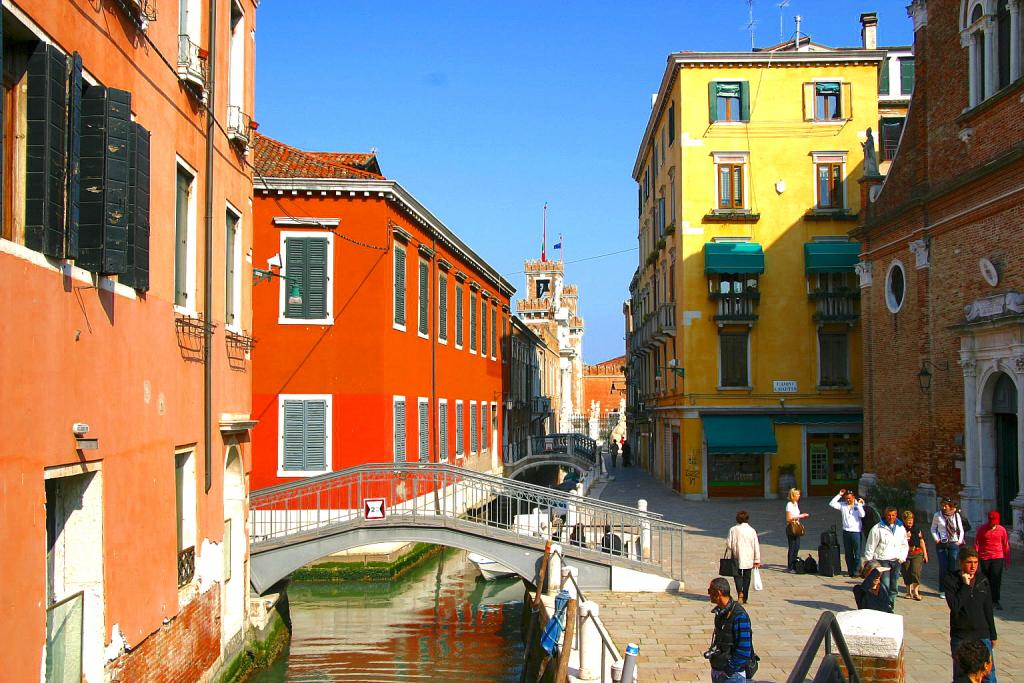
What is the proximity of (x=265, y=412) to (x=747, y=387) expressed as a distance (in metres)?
15.6

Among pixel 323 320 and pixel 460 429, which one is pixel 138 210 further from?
pixel 460 429

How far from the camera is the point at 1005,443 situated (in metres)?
19.6

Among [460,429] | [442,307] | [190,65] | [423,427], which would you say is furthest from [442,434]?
[190,65]

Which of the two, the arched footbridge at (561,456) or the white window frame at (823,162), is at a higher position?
the white window frame at (823,162)

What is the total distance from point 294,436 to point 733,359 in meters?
15.0

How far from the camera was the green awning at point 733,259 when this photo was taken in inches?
1210

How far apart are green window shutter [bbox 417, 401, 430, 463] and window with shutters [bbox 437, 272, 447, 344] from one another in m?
2.42

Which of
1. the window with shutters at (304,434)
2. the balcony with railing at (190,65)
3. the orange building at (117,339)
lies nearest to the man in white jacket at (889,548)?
the orange building at (117,339)

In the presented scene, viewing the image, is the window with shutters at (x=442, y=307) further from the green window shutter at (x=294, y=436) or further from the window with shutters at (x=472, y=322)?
the green window shutter at (x=294, y=436)

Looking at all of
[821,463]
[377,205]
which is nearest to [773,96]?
[821,463]

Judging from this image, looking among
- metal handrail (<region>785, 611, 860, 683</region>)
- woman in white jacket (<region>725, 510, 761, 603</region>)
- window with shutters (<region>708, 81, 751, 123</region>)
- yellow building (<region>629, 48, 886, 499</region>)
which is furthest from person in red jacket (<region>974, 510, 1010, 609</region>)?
window with shutters (<region>708, 81, 751, 123</region>)

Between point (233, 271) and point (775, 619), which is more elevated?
point (233, 271)

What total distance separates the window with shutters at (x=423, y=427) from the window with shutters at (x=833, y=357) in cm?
1266

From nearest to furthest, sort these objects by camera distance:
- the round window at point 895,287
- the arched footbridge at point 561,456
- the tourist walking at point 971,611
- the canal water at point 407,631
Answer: the tourist walking at point 971,611
the canal water at point 407,631
the round window at point 895,287
the arched footbridge at point 561,456
